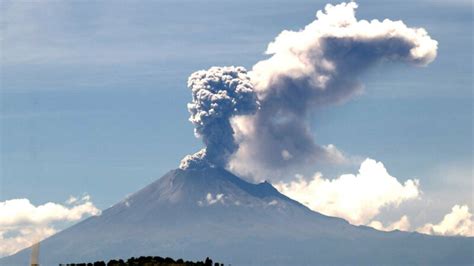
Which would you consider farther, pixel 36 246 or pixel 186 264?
pixel 186 264

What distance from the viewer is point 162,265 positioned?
413ft

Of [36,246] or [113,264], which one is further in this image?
[113,264]

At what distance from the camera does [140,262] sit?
425 ft

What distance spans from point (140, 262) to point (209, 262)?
7236 mm

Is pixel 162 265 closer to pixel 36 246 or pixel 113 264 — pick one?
pixel 113 264

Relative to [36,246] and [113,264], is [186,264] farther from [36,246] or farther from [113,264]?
[36,246]

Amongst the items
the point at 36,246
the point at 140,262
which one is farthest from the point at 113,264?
the point at 36,246

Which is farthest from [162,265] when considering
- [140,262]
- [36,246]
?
[36,246]

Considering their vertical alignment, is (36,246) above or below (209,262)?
below

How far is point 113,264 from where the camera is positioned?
130 m

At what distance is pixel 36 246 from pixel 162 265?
6686 cm

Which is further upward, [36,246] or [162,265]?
[162,265]

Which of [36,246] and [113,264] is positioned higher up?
[113,264]

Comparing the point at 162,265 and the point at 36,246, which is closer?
the point at 36,246
